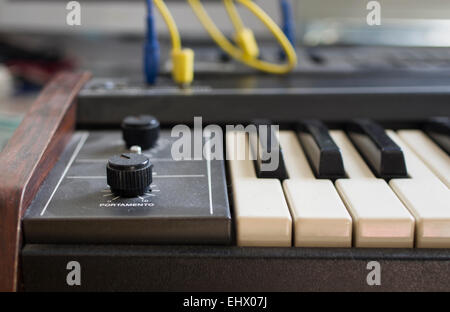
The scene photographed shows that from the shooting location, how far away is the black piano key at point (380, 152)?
2.26 ft

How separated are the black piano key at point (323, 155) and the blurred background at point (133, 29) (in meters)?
0.57

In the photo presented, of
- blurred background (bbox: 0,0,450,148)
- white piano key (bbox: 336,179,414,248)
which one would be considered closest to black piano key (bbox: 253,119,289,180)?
white piano key (bbox: 336,179,414,248)

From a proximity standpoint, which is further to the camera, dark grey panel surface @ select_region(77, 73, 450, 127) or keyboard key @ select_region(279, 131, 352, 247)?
dark grey panel surface @ select_region(77, 73, 450, 127)

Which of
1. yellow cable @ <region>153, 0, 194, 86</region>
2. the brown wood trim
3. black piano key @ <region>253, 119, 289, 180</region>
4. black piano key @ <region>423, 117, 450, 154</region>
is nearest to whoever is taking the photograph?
the brown wood trim

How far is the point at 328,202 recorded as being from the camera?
602 mm

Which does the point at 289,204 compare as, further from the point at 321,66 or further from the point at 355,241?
the point at 321,66

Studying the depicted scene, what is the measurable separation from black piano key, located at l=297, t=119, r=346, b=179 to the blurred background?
1.89ft

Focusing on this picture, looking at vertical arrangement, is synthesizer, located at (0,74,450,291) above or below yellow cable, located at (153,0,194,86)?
below

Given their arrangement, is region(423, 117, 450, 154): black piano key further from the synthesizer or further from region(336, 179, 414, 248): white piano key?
region(336, 179, 414, 248): white piano key

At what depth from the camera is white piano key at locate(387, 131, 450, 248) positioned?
1.86 ft

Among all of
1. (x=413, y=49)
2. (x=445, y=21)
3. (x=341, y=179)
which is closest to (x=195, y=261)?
(x=341, y=179)

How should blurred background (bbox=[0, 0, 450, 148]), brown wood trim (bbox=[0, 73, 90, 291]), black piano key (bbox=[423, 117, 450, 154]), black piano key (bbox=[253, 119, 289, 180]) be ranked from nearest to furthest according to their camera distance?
brown wood trim (bbox=[0, 73, 90, 291]), black piano key (bbox=[253, 119, 289, 180]), black piano key (bbox=[423, 117, 450, 154]), blurred background (bbox=[0, 0, 450, 148])

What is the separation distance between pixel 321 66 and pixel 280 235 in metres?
0.53

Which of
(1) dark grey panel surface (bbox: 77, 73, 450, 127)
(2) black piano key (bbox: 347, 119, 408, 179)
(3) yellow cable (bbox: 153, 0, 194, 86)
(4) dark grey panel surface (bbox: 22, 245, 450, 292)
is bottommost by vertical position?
(4) dark grey panel surface (bbox: 22, 245, 450, 292)
